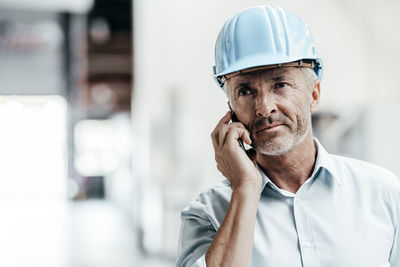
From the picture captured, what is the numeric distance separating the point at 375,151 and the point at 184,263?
209 centimetres

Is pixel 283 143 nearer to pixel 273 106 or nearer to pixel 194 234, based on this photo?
pixel 273 106

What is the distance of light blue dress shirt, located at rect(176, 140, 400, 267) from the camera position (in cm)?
128

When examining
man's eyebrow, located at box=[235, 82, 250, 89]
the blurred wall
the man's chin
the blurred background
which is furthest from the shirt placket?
the blurred wall

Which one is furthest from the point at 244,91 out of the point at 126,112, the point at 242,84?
the point at 126,112

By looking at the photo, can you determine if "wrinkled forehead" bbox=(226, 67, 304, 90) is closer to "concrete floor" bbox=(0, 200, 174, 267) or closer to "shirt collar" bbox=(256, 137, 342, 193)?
"shirt collar" bbox=(256, 137, 342, 193)

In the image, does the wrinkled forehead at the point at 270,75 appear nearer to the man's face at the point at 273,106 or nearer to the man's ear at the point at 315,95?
the man's face at the point at 273,106

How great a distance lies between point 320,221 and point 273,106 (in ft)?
1.19

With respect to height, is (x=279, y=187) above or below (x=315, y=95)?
below

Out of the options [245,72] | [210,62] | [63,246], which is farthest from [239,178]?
[63,246]

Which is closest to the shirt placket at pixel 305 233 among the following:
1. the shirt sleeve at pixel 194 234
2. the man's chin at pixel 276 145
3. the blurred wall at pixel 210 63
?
the man's chin at pixel 276 145

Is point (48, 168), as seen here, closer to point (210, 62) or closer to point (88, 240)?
point (88, 240)

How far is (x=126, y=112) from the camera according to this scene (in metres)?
Result: 11.5

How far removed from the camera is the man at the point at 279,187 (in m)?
1.28

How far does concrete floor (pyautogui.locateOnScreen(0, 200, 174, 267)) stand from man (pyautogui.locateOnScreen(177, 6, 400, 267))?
3364 mm
